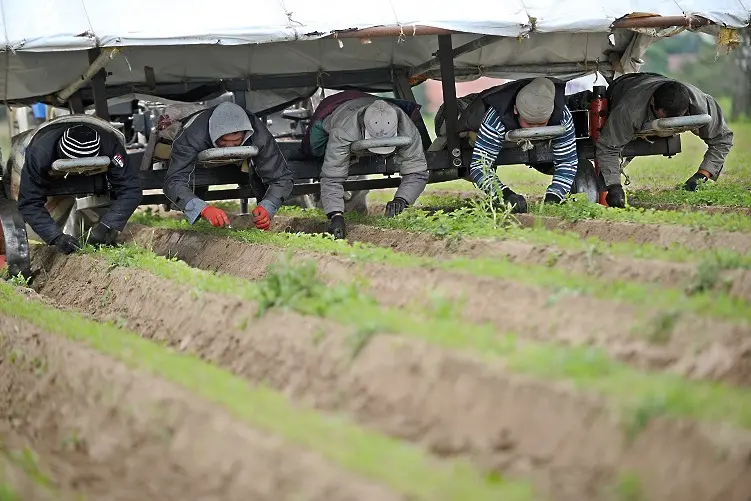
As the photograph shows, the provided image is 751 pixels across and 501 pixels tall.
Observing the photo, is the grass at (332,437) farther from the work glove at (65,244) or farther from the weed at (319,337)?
the work glove at (65,244)

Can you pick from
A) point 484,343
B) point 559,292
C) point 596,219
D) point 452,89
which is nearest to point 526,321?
point 559,292

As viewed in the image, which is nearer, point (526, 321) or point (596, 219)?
point (526, 321)

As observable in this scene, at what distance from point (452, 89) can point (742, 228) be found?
382 centimetres

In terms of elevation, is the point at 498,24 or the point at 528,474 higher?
the point at 498,24

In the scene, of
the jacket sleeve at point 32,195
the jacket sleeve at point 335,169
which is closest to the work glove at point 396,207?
the jacket sleeve at point 335,169

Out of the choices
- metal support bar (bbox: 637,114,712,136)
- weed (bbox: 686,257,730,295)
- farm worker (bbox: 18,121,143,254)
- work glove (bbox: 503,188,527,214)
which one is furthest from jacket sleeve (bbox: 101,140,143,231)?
weed (bbox: 686,257,730,295)

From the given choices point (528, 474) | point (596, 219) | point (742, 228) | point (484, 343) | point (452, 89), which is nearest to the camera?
point (528, 474)

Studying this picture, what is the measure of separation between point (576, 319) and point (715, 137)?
6800mm

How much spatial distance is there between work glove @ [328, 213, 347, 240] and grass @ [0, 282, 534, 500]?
3.90 m

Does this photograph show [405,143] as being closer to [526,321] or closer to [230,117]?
[230,117]

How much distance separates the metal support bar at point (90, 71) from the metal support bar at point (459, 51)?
326 centimetres

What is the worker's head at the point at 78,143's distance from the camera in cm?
878

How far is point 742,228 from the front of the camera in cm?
708

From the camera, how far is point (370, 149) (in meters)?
9.35
